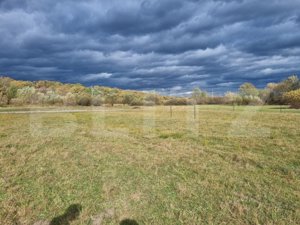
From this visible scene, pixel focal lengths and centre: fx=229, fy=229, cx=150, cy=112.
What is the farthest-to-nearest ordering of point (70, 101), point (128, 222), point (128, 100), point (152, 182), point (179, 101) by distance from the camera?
point (128, 100) → point (179, 101) → point (70, 101) → point (152, 182) → point (128, 222)

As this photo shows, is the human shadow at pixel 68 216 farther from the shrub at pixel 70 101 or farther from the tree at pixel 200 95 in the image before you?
the tree at pixel 200 95

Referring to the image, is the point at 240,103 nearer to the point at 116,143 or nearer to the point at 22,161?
the point at 116,143

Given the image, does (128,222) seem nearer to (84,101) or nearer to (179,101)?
(84,101)

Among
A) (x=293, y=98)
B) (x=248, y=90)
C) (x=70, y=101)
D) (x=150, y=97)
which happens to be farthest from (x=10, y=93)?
(x=248, y=90)

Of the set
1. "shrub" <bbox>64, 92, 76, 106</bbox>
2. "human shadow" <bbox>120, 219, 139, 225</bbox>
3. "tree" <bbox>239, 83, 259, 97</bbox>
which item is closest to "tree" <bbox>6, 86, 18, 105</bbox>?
"shrub" <bbox>64, 92, 76, 106</bbox>

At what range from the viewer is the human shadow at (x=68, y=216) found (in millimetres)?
4711

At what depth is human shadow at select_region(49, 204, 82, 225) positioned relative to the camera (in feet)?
15.5

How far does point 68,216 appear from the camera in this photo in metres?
4.91

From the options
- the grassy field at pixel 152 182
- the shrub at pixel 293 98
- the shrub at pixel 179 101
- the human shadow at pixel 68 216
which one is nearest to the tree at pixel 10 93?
the shrub at pixel 179 101

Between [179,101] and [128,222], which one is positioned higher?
[179,101]

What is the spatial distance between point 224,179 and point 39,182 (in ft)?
17.0

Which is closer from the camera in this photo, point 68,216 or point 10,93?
→ point 68,216

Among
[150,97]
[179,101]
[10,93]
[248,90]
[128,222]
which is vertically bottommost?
[128,222]

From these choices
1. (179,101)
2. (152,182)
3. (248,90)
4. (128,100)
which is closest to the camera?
(152,182)
